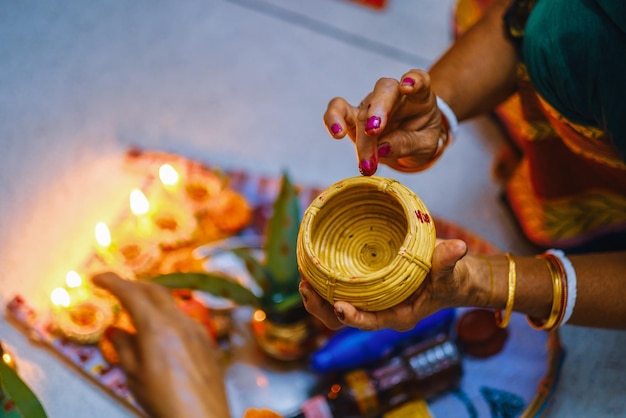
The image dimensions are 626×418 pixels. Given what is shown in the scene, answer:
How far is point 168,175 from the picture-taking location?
1.13 meters

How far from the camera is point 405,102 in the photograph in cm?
81

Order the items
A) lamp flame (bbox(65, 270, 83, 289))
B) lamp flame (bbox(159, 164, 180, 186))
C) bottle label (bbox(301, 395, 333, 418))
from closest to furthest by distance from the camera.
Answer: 1. bottle label (bbox(301, 395, 333, 418))
2. lamp flame (bbox(65, 270, 83, 289))
3. lamp flame (bbox(159, 164, 180, 186))

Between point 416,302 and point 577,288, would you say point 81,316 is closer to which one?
point 416,302

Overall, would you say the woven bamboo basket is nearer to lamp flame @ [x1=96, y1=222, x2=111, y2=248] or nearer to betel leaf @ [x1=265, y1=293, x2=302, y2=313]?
betel leaf @ [x1=265, y1=293, x2=302, y2=313]

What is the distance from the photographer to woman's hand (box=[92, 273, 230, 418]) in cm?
75

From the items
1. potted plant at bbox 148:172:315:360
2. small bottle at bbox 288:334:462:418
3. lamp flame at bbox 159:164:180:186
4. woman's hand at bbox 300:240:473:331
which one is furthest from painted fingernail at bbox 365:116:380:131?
lamp flame at bbox 159:164:180:186

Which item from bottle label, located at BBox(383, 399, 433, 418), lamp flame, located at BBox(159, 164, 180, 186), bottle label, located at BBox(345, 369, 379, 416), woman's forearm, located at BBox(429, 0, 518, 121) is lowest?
bottle label, located at BBox(383, 399, 433, 418)

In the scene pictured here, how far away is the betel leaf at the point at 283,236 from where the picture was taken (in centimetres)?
96

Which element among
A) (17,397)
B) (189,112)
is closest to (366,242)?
(17,397)

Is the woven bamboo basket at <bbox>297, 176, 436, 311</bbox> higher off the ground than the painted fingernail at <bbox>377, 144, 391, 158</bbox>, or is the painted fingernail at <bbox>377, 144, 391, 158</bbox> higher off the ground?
the painted fingernail at <bbox>377, 144, 391, 158</bbox>

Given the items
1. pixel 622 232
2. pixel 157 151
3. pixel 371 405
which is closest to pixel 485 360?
pixel 371 405

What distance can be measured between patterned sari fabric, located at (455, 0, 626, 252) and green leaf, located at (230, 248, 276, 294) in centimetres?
46

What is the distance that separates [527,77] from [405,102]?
0.87ft

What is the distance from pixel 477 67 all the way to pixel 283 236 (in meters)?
0.38
